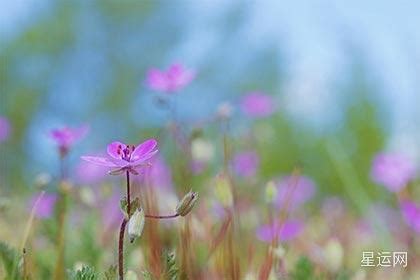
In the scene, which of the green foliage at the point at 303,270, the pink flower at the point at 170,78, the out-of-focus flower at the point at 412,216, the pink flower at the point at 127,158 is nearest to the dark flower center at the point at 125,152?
the pink flower at the point at 127,158

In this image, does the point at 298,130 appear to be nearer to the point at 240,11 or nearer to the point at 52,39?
the point at 240,11

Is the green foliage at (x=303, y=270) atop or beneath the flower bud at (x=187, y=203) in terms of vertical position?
beneath

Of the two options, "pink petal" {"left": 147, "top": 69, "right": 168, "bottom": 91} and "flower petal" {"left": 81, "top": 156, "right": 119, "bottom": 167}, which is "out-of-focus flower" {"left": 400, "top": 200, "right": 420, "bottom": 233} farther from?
"flower petal" {"left": 81, "top": 156, "right": 119, "bottom": 167}

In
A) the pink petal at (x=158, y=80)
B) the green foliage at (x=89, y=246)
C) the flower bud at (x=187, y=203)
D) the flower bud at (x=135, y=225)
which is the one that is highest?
the pink petal at (x=158, y=80)

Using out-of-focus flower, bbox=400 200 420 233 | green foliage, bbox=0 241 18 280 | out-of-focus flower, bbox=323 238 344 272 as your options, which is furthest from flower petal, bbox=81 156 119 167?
out-of-focus flower, bbox=400 200 420 233

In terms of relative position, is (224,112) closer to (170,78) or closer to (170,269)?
(170,78)

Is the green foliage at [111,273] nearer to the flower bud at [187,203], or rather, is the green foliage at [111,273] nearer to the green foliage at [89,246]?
the flower bud at [187,203]

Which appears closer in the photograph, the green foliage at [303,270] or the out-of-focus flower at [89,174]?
the green foliage at [303,270]
